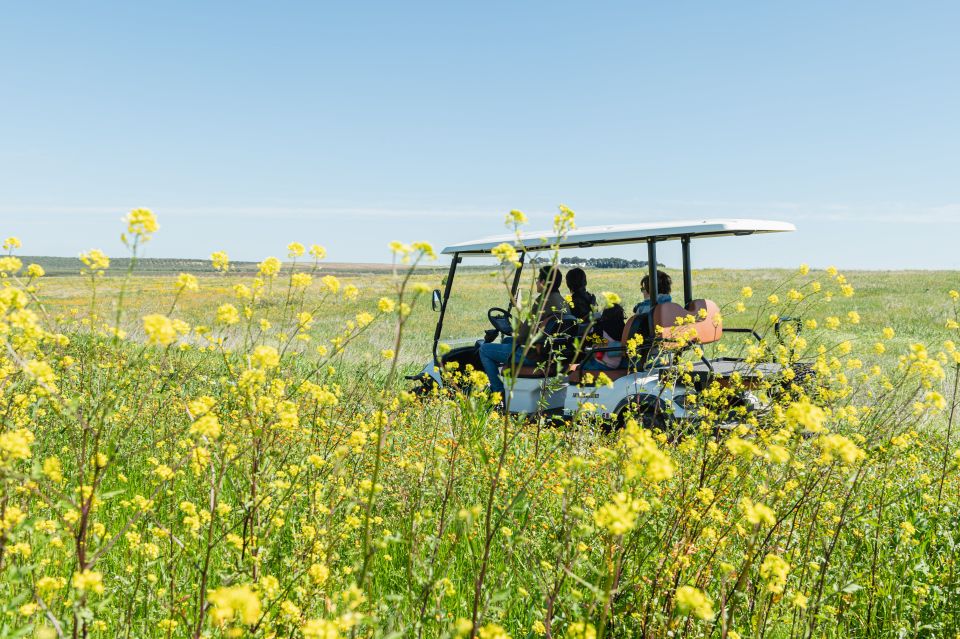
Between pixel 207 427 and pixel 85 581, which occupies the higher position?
pixel 207 427

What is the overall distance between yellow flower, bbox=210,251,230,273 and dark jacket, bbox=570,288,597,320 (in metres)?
3.35

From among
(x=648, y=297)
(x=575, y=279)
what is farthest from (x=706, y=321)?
(x=575, y=279)

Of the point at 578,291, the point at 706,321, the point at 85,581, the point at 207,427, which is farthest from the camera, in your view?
the point at 578,291

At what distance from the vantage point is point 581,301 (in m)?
5.93

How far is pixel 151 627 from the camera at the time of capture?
2.36 m

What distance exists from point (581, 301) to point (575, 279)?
0.95ft

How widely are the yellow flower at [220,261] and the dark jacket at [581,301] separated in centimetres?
335

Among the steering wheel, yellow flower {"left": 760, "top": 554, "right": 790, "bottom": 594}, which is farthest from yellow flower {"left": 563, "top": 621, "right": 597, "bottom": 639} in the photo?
the steering wheel

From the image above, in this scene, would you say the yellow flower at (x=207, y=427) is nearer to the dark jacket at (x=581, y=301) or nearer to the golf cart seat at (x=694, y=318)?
the golf cart seat at (x=694, y=318)

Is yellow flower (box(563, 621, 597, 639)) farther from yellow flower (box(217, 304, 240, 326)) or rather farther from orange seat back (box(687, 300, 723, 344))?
orange seat back (box(687, 300, 723, 344))

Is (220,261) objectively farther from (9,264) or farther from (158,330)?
(158,330)

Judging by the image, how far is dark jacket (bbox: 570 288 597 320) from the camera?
5754 mm

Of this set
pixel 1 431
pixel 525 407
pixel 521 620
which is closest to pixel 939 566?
pixel 521 620

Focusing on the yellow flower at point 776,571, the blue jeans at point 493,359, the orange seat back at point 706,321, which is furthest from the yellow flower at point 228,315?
the blue jeans at point 493,359
